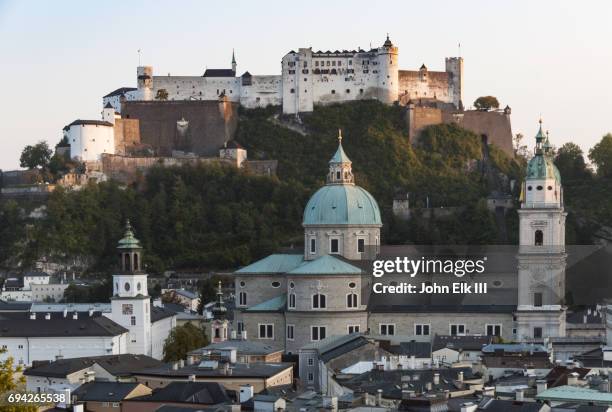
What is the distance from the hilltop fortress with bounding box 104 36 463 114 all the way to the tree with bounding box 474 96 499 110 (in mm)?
3147

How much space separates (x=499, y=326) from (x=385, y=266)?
6.19 meters

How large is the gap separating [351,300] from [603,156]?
159ft

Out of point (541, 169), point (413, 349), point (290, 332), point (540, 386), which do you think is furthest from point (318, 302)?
point (540, 386)

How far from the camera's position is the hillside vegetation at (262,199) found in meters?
102

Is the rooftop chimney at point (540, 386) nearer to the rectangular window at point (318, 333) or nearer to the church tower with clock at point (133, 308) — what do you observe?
the rectangular window at point (318, 333)

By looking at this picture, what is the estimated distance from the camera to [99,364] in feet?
205

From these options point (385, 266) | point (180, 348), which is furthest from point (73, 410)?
point (385, 266)

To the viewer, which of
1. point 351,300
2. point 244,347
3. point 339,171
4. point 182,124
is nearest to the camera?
point 244,347

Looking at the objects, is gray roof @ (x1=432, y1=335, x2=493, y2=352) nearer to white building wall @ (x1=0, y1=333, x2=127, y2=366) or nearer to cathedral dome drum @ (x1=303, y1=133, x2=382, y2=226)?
A: cathedral dome drum @ (x1=303, y1=133, x2=382, y2=226)

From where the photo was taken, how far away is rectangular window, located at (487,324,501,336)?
6925 cm

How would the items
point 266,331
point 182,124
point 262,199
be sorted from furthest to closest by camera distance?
point 182,124 → point 262,199 → point 266,331

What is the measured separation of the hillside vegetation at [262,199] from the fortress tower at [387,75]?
111 cm

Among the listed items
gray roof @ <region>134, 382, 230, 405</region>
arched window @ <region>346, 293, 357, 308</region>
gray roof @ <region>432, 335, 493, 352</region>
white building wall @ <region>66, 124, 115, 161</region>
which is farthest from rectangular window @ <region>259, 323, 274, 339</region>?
white building wall @ <region>66, 124, 115, 161</region>

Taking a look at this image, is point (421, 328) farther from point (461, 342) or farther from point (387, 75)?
point (387, 75)
